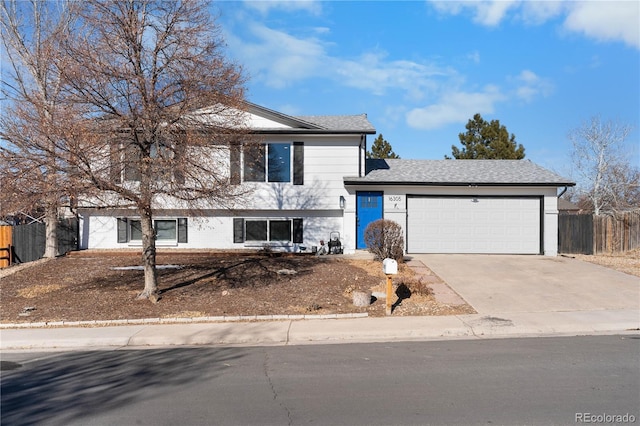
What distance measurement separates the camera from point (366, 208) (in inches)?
714

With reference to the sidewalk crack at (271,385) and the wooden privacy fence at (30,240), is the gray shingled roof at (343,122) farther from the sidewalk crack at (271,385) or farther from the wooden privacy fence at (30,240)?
the sidewalk crack at (271,385)

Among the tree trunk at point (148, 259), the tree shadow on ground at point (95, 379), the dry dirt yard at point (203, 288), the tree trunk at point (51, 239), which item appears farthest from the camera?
the tree trunk at point (51, 239)

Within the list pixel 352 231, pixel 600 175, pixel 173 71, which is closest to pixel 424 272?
pixel 352 231

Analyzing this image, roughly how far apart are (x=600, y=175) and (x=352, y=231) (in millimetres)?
15575

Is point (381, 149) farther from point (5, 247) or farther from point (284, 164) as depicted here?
point (5, 247)

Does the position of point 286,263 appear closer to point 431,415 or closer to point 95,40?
point 95,40

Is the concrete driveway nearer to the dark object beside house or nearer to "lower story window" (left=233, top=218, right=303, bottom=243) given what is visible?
the dark object beside house

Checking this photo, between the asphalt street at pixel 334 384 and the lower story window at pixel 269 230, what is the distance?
10.9 m

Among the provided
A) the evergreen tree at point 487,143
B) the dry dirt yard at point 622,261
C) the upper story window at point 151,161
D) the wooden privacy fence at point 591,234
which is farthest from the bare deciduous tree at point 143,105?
the evergreen tree at point 487,143

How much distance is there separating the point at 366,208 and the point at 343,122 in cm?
395

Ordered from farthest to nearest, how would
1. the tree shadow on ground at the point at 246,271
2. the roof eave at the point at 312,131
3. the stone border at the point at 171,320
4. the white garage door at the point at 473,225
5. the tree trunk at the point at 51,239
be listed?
the white garage door at the point at 473,225, the roof eave at the point at 312,131, the tree trunk at the point at 51,239, the tree shadow on ground at the point at 246,271, the stone border at the point at 171,320

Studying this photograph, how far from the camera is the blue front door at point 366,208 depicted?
1811cm

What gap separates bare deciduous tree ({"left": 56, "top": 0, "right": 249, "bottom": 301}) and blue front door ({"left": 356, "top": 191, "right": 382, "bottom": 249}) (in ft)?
28.0

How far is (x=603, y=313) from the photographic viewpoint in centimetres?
938
